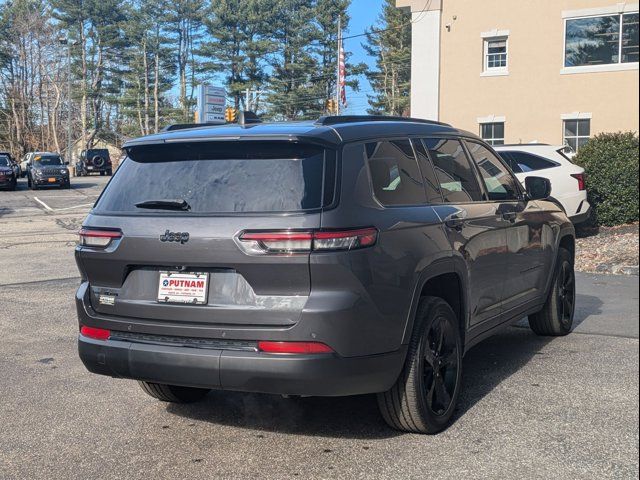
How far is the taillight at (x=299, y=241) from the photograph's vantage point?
12.3 feet

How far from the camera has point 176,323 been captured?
13.2 feet

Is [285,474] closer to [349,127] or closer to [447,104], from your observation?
[349,127]

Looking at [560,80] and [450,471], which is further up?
[560,80]

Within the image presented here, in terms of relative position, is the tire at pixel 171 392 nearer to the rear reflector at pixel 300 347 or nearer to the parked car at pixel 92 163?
the rear reflector at pixel 300 347

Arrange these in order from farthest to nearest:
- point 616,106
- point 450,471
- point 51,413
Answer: point 616,106 → point 51,413 → point 450,471

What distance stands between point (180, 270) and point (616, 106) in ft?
70.9

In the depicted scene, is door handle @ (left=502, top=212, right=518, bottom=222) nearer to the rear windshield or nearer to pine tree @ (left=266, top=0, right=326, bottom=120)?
the rear windshield

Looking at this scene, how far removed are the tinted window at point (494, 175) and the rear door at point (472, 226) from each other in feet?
0.52

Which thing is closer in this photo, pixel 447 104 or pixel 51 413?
pixel 51 413

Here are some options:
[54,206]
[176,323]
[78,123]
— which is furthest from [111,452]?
[78,123]

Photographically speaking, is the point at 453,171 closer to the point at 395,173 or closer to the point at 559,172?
the point at 395,173

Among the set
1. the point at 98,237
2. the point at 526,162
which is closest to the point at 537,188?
the point at 98,237

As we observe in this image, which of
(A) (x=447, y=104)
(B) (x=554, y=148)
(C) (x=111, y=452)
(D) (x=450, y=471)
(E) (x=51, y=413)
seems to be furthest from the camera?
(A) (x=447, y=104)

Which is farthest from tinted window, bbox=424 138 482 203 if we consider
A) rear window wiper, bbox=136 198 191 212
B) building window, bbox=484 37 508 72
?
building window, bbox=484 37 508 72
